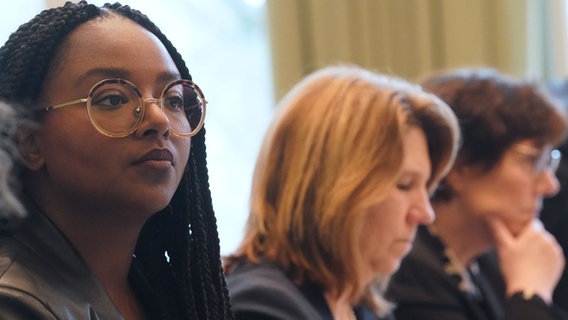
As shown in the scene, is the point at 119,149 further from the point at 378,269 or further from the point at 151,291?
the point at 378,269

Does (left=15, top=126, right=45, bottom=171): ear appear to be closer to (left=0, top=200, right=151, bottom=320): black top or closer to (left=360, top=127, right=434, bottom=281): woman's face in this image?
(left=0, top=200, right=151, bottom=320): black top

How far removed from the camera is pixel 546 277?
204 cm

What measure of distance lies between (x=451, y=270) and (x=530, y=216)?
257 mm

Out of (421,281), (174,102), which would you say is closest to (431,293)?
(421,281)

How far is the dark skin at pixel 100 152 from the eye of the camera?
963 mm

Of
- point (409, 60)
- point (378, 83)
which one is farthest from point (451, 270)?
point (409, 60)

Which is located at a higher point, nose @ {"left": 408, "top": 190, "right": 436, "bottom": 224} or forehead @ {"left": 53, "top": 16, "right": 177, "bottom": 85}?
forehead @ {"left": 53, "top": 16, "right": 177, "bottom": 85}

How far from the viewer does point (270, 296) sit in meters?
1.55

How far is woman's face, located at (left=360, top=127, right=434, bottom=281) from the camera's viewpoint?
5.48 ft

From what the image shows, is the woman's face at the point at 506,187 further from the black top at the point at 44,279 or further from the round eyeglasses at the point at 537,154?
the black top at the point at 44,279

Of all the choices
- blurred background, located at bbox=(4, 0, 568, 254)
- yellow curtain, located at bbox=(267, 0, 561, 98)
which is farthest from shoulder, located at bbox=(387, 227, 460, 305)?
yellow curtain, located at bbox=(267, 0, 561, 98)

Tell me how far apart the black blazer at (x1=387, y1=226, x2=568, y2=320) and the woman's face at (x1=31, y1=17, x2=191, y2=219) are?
108 cm

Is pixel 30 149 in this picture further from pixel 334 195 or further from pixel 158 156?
pixel 334 195

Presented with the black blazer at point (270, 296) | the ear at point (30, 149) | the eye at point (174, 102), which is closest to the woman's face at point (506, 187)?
the black blazer at point (270, 296)
